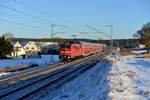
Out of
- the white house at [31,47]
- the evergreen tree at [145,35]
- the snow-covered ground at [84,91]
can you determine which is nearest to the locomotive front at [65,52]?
the snow-covered ground at [84,91]

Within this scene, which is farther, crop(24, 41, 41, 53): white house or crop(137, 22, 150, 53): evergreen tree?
crop(137, 22, 150, 53): evergreen tree

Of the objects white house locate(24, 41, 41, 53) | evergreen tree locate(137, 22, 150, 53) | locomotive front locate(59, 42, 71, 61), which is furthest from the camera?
evergreen tree locate(137, 22, 150, 53)

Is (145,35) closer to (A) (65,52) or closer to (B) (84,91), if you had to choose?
(A) (65,52)

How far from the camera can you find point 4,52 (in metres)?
79.1

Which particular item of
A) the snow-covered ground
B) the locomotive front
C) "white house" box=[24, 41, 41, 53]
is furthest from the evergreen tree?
the snow-covered ground

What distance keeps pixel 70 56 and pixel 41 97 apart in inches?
1507

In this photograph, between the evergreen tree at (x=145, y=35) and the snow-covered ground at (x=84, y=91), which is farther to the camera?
the evergreen tree at (x=145, y=35)

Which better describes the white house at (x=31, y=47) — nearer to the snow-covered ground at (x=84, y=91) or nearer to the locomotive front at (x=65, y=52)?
the locomotive front at (x=65, y=52)

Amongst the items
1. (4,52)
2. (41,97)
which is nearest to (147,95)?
(41,97)

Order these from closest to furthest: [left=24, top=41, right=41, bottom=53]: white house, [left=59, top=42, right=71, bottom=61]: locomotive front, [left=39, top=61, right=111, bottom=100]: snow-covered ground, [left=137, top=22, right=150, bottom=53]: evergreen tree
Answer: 1. [left=39, top=61, right=111, bottom=100]: snow-covered ground
2. [left=59, top=42, right=71, bottom=61]: locomotive front
3. [left=24, top=41, right=41, bottom=53]: white house
4. [left=137, top=22, right=150, bottom=53]: evergreen tree

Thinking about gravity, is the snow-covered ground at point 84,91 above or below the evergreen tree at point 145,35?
below

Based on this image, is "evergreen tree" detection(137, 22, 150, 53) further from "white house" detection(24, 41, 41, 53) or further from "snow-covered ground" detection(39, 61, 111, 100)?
"snow-covered ground" detection(39, 61, 111, 100)

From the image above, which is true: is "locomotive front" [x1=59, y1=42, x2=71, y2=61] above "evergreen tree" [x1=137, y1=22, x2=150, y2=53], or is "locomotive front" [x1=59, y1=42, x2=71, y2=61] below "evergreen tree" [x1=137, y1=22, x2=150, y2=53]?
below

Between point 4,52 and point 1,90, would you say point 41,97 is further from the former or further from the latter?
point 4,52
